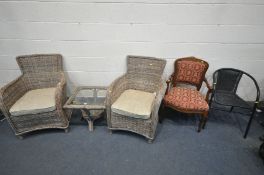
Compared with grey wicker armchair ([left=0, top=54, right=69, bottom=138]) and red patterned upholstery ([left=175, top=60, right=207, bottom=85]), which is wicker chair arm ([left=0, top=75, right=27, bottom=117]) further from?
red patterned upholstery ([left=175, top=60, right=207, bottom=85])

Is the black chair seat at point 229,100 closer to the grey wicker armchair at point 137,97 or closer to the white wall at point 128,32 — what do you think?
the white wall at point 128,32

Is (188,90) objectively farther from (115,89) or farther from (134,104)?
(115,89)

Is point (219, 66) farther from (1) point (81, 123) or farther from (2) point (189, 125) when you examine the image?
(1) point (81, 123)

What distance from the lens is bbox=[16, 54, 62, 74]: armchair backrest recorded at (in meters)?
2.37

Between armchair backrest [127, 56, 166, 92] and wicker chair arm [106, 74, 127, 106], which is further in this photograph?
armchair backrest [127, 56, 166, 92]

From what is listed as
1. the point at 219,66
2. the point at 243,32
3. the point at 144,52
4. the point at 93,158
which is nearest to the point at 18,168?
the point at 93,158

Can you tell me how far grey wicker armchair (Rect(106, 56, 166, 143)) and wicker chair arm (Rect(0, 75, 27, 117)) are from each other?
1.05 metres

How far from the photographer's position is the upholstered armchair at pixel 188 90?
2180 millimetres

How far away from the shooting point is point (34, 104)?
2113mm

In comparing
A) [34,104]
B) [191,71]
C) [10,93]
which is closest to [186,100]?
[191,71]

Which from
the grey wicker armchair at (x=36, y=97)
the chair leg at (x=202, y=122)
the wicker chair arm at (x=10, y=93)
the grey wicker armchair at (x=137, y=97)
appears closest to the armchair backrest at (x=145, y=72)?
the grey wicker armchair at (x=137, y=97)

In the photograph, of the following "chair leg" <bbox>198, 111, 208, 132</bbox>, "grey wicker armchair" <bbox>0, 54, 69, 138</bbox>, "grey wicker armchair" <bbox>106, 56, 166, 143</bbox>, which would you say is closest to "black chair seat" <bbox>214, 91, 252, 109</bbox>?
"chair leg" <bbox>198, 111, 208, 132</bbox>

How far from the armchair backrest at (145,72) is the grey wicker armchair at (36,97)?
2.75 ft

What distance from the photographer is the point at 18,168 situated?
189 cm
